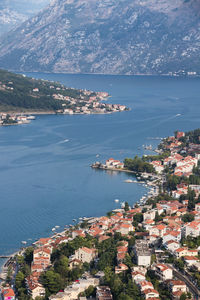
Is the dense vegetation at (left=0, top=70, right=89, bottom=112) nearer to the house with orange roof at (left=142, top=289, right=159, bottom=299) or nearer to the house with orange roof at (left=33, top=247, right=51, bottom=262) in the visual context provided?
the house with orange roof at (left=33, top=247, right=51, bottom=262)

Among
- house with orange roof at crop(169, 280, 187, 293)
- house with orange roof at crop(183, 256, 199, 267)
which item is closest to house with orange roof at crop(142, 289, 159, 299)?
house with orange roof at crop(169, 280, 187, 293)

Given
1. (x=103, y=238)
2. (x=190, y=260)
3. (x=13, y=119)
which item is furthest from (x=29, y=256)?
(x=13, y=119)

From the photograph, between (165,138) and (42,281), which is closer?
(42,281)

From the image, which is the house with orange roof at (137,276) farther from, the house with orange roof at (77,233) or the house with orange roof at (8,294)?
the house with orange roof at (77,233)

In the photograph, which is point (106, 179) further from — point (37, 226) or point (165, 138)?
point (165, 138)

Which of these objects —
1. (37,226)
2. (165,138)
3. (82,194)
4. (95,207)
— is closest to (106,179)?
(82,194)

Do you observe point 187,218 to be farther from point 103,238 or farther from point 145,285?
point 145,285
